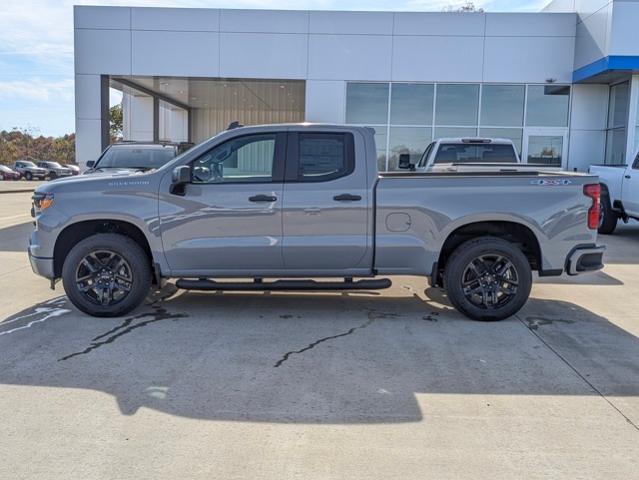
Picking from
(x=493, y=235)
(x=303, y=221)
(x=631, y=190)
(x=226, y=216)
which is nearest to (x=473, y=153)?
Answer: (x=631, y=190)

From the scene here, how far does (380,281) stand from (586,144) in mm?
15148

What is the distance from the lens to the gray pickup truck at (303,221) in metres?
6.46

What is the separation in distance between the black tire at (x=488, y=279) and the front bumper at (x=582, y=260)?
439 millimetres

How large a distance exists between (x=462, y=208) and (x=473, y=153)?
6206 mm

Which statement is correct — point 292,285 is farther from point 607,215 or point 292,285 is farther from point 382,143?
point 382,143

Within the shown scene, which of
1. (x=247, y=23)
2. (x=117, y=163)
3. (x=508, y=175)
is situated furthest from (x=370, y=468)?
(x=247, y=23)

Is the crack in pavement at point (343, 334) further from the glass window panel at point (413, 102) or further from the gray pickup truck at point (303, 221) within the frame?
the glass window panel at point (413, 102)

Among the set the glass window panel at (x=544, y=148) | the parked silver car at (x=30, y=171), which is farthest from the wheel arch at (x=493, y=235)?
the parked silver car at (x=30, y=171)

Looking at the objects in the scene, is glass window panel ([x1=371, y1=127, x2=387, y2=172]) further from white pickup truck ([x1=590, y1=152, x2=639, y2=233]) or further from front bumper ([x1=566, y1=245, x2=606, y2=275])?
front bumper ([x1=566, y1=245, x2=606, y2=275])

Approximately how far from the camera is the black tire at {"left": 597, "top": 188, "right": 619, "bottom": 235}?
1327 cm

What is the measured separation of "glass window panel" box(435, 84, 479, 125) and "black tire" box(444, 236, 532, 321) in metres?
13.3

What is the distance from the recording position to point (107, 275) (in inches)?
259

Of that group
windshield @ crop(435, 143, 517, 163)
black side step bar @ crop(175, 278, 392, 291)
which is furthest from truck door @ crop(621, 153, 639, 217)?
black side step bar @ crop(175, 278, 392, 291)

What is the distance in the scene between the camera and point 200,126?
108ft
